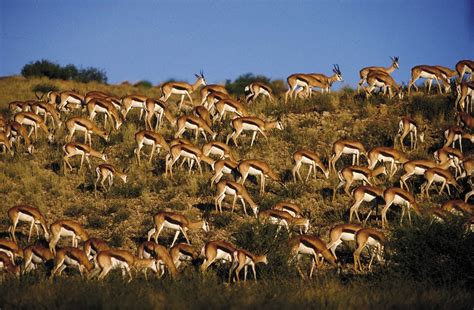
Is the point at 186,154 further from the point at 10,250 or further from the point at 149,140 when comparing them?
the point at 10,250

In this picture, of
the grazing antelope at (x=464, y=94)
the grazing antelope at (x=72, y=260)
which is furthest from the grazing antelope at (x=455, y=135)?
the grazing antelope at (x=72, y=260)

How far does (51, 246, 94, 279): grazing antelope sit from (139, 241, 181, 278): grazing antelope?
1138mm

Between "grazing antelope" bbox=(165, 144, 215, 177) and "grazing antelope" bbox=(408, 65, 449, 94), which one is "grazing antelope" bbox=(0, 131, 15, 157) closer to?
"grazing antelope" bbox=(165, 144, 215, 177)

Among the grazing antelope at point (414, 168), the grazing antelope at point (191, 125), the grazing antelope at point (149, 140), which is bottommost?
the grazing antelope at point (414, 168)

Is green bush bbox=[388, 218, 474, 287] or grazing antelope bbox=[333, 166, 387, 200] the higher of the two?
grazing antelope bbox=[333, 166, 387, 200]

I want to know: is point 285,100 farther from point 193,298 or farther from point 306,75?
point 193,298

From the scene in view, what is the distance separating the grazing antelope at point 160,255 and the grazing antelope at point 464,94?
13.6 metres

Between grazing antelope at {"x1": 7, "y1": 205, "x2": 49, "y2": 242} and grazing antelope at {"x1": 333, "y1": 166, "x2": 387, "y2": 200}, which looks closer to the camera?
grazing antelope at {"x1": 7, "y1": 205, "x2": 49, "y2": 242}

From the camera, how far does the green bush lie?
45.7 feet

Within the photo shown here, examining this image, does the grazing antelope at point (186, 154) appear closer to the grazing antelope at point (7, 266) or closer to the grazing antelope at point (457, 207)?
the grazing antelope at point (457, 207)

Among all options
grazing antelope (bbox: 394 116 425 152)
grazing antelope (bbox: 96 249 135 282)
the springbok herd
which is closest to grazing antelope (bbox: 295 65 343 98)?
the springbok herd

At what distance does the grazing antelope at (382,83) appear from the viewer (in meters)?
25.9

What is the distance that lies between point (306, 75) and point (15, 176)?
11.3 m

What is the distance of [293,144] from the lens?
2362cm
